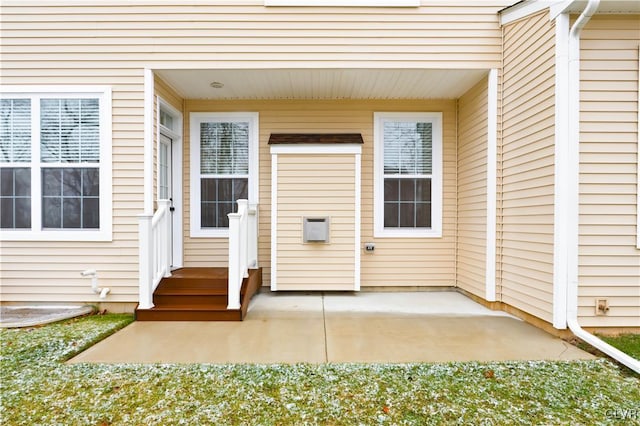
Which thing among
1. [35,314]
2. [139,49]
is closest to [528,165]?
[139,49]

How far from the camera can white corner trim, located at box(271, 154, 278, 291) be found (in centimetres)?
523

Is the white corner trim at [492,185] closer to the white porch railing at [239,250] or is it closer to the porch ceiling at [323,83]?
the porch ceiling at [323,83]

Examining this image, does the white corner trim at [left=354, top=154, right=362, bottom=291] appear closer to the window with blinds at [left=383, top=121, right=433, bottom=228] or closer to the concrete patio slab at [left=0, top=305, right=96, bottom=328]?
the window with blinds at [left=383, top=121, right=433, bottom=228]

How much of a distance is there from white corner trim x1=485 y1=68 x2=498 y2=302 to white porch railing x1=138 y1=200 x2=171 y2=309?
429 cm

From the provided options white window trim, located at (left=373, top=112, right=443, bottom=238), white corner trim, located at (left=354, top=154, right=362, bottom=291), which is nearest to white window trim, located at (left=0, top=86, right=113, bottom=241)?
white corner trim, located at (left=354, top=154, right=362, bottom=291)

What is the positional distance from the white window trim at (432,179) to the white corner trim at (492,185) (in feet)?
3.53

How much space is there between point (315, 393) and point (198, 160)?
4.32 meters

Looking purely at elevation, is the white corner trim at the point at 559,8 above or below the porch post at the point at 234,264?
above

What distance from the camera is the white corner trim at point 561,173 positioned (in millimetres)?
3545

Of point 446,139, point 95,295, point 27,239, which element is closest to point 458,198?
point 446,139

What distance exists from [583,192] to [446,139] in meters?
A: 2.42

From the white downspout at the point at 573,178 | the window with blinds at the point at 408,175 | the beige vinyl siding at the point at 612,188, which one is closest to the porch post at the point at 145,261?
the window with blinds at the point at 408,175

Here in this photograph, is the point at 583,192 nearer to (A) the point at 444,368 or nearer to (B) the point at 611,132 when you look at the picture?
(B) the point at 611,132

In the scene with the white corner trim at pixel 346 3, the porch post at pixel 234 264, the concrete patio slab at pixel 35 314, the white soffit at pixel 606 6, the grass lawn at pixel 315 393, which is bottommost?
the grass lawn at pixel 315 393
